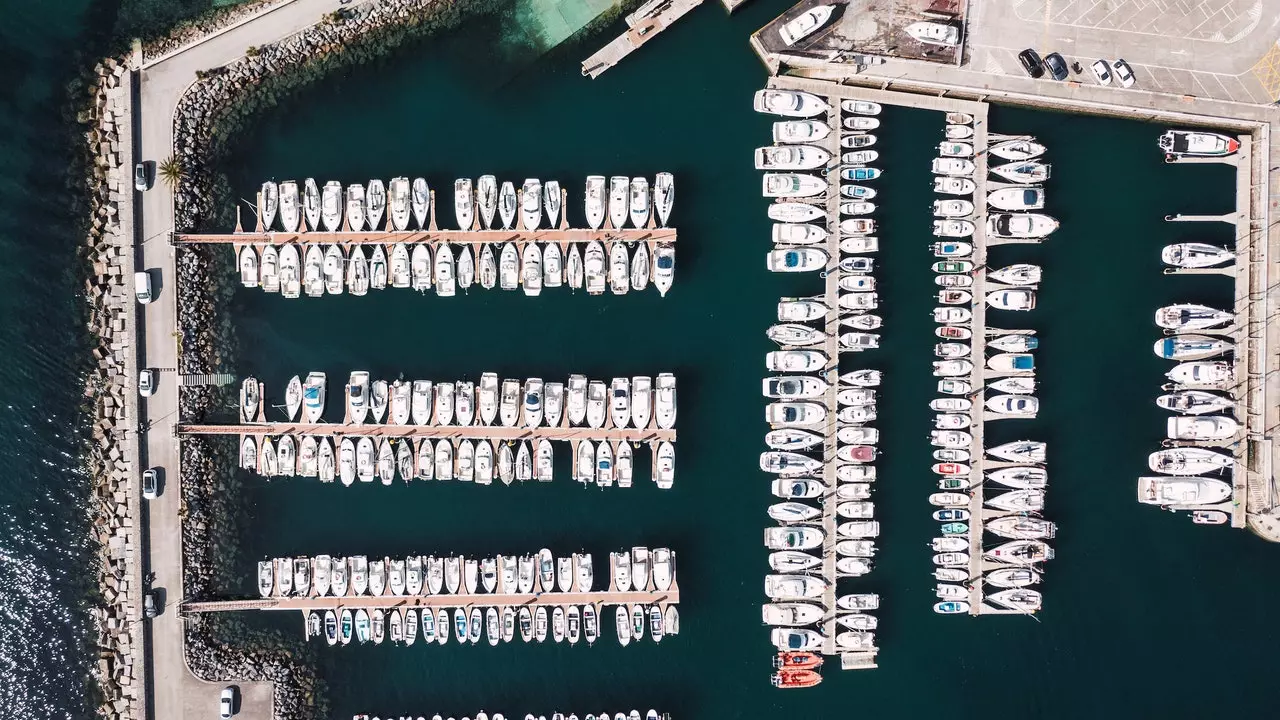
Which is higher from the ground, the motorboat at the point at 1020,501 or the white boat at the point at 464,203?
the white boat at the point at 464,203

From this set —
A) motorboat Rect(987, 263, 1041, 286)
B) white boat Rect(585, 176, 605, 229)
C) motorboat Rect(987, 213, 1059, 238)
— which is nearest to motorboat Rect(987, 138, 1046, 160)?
motorboat Rect(987, 213, 1059, 238)

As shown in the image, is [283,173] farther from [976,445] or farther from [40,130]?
[976,445]

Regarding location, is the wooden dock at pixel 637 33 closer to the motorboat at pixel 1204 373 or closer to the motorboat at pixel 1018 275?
the motorboat at pixel 1018 275

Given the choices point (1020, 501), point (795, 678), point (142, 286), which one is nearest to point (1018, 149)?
point (1020, 501)

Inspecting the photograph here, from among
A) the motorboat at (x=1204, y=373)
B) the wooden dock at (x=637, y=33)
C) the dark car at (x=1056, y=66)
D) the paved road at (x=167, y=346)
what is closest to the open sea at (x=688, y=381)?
the wooden dock at (x=637, y=33)

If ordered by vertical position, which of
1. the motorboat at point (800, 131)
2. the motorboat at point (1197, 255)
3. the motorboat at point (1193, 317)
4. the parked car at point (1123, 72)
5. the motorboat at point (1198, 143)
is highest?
the parked car at point (1123, 72)

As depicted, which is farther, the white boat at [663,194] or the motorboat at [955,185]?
the motorboat at [955,185]

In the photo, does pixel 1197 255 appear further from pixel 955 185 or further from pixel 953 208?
pixel 955 185
